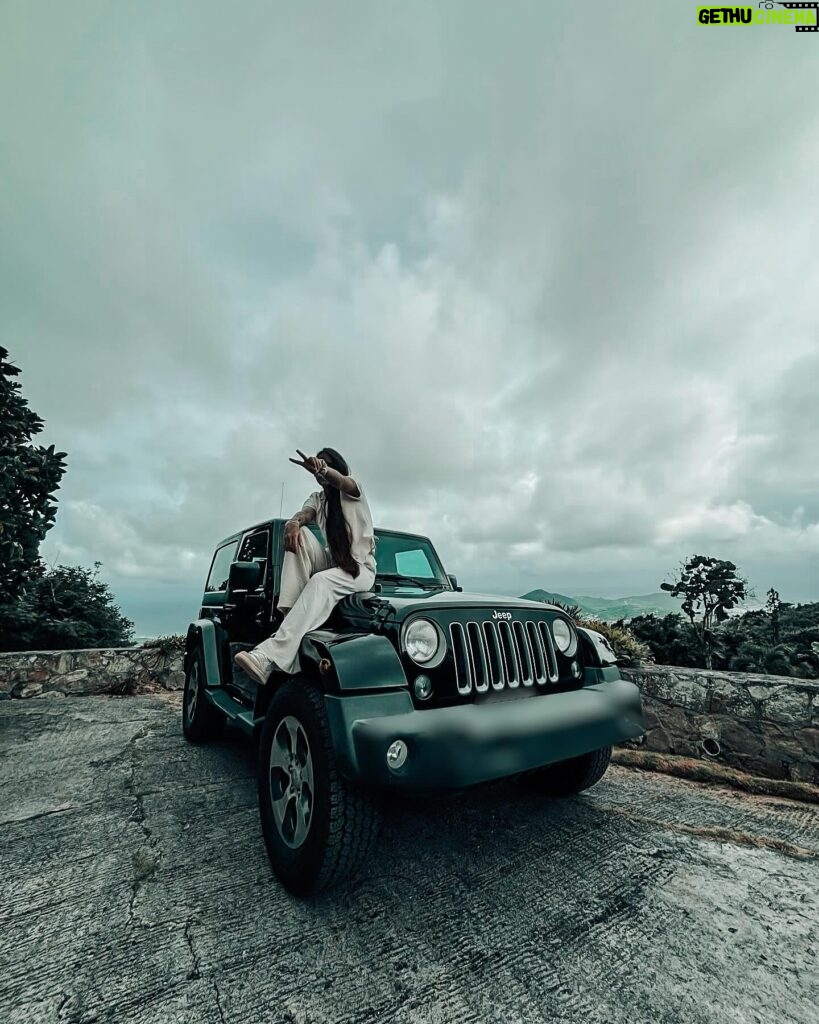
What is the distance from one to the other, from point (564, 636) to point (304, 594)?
146 centimetres

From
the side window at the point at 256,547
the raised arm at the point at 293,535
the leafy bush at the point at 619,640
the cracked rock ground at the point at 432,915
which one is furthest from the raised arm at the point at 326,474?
the leafy bush at the point at 619,640

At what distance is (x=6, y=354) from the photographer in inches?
249

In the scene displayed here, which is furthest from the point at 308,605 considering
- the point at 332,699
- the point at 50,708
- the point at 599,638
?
the point at 50,708

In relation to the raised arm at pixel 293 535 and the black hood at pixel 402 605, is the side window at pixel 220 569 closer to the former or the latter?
the raised arm at pixel 293 535

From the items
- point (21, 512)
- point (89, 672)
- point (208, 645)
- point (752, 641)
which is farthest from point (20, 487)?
point (752, 641)

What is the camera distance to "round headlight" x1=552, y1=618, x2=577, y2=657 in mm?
2568

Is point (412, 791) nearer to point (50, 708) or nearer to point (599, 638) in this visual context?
point (599, 638)

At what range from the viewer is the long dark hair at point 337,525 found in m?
2.68

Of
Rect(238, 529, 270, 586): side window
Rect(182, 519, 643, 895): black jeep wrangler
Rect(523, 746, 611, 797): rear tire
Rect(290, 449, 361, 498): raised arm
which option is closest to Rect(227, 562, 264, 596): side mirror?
Rect(182, 519, 643, 895): black jeep wrangler

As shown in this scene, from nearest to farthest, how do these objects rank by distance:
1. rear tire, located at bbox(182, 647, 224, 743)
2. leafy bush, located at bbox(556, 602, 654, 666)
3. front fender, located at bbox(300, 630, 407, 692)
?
1. front fender, located at bbox(300, 630, 407, 692)
2. rear tire, located at bbox(182, 647, 224, 743)
3. leafy bush, located at bbox(556, 602, 654, 666)

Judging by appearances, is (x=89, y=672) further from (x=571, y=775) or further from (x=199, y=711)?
(x=571, y=775)

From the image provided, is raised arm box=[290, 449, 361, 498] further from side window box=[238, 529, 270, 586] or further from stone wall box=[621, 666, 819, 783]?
stone wall box=[621, 666, 819, 783]

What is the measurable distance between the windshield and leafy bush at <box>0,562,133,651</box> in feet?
19.7

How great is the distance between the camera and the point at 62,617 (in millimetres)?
8766
